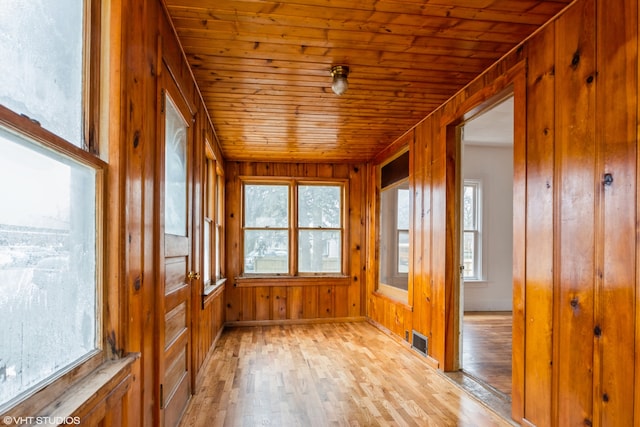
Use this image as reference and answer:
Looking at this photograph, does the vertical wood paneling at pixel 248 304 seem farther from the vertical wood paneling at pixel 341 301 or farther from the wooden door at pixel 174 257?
the wooden door at pixel 174 257

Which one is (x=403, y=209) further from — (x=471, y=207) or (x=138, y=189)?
(x=138, y=189)

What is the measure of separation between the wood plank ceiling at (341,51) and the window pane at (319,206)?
1867mm

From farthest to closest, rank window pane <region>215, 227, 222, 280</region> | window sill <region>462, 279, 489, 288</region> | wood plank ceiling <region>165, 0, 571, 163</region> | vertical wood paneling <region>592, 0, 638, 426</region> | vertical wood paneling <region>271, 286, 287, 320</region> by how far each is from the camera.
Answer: window sill <region>462, 279, 489, 288</region>
vertical wood paneling <region>271, 286, 287, 320</region>
window pane <region>215, 227, 222, 280</region>
wood plank ceiling <region>165, 0, 571, 163</region>
vertical wood paneling <region>592, 0, 638, 426</region>

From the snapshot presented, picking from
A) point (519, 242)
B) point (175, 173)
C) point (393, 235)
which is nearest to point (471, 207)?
point (393, 235)

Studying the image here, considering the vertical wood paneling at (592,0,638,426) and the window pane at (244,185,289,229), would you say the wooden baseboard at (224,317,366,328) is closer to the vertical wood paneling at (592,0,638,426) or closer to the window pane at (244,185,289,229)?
the window pane at (244,185,289,229)

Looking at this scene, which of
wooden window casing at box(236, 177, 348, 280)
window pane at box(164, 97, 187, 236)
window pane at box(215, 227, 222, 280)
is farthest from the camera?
wooden window casing at box(236, 177, 348, 280)

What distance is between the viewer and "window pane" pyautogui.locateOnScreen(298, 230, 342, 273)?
5520mm

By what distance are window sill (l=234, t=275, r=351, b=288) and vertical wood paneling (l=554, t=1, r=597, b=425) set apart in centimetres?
365

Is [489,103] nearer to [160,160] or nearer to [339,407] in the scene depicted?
[160,160]

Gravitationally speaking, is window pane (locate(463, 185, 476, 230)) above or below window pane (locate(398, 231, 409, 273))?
above

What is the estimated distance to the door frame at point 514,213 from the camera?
89.3 inches

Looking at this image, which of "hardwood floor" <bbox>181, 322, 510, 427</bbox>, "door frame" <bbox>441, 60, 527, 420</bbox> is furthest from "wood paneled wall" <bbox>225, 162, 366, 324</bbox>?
"door frame" <bbox>441, 60, 527, 420</bbox>

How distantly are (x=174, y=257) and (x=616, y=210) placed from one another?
2.30 meters

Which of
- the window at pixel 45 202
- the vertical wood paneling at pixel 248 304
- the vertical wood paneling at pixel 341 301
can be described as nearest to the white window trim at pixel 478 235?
the vertical wood paneling at pixel 341 301
